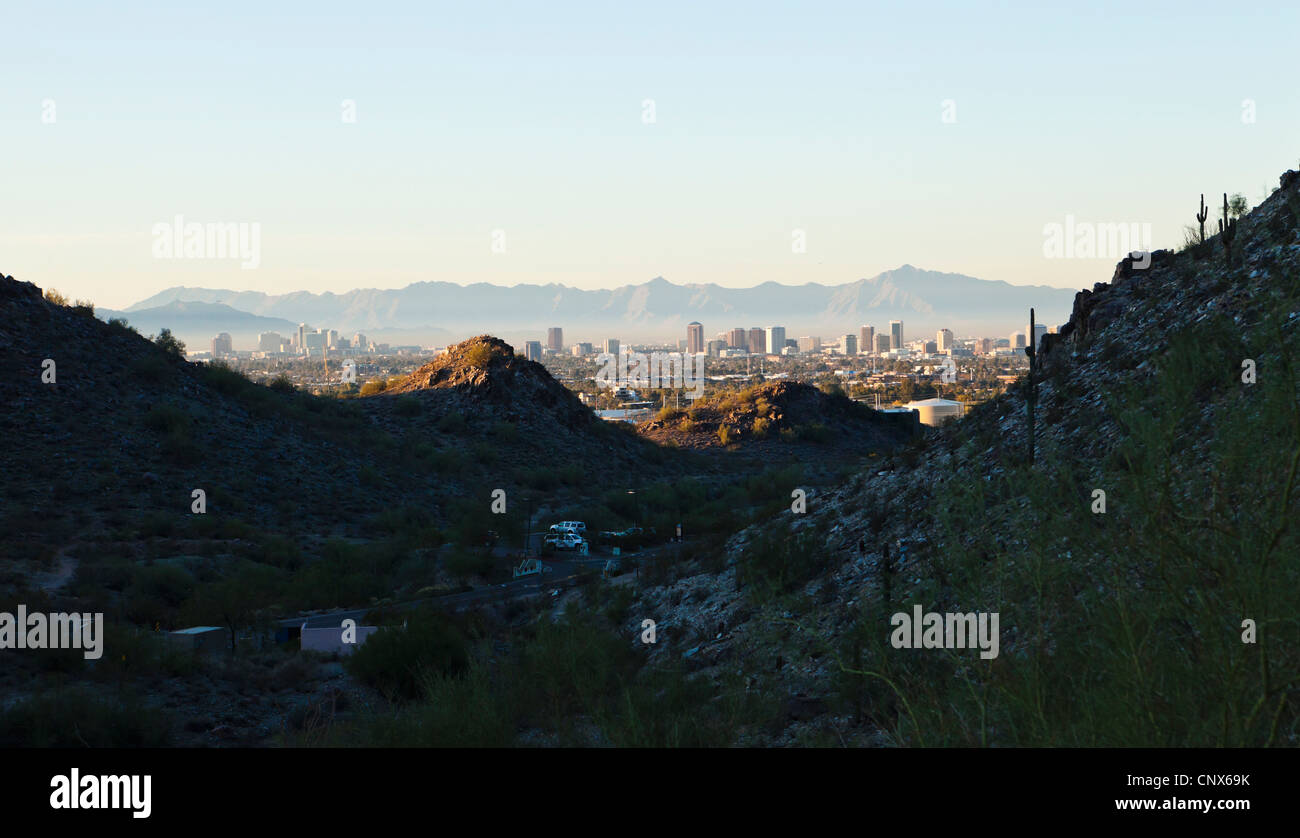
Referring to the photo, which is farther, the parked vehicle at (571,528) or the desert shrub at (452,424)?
the desert shrub at (452,424)

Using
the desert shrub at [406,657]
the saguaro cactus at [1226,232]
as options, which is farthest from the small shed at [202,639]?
the saguaro cactus at [1226,232]

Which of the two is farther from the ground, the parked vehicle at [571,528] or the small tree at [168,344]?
the small tree at [168,344]

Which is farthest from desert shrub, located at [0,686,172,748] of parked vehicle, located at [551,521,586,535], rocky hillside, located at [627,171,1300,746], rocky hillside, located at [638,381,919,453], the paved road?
rocky hillside, located at [638,381,919,453]

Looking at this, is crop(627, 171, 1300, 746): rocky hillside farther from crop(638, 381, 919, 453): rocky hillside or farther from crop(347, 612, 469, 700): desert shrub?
crop(638, 381, 919, 453): rocky hillside

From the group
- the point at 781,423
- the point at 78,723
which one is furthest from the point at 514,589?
the point at 781,423

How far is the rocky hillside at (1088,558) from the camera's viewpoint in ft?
19.4

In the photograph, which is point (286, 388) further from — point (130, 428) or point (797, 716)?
point (797, 716)

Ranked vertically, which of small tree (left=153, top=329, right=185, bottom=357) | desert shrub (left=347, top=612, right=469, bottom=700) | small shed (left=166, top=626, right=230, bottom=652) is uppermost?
small tree (left=153, top=329, right=185, bottom=357)

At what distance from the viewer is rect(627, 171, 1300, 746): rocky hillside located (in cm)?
591

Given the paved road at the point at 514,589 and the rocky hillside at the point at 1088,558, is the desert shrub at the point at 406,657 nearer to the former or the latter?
the paved road at the point at 514,589

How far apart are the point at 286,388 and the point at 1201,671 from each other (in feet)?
191
